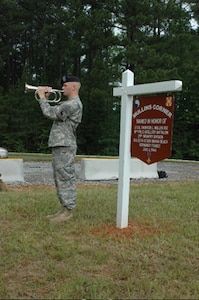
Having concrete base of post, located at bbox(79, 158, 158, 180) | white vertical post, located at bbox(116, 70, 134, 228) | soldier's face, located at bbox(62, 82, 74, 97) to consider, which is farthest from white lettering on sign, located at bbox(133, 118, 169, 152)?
concrete base of post, located at bbox(79, 158, 158, 180)

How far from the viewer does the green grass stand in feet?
10.2

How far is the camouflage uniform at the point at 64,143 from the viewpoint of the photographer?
191 inches

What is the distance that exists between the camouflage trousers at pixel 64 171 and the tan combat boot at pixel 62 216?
146mm

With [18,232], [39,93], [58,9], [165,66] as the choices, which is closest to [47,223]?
[18,232]

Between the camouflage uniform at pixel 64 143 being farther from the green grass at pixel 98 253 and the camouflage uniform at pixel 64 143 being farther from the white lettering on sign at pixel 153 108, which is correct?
the white lettering on sign at pixel 153 108

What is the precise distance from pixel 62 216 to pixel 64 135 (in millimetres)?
974

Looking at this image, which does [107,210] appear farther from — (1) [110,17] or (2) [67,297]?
(1) [110,17]

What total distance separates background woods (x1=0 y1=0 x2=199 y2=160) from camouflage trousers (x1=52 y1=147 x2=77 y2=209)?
64.6ft

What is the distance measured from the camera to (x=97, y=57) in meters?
29.4

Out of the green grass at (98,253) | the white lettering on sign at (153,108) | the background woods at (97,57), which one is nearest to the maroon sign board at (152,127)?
the white lettering on sign at (153,108)

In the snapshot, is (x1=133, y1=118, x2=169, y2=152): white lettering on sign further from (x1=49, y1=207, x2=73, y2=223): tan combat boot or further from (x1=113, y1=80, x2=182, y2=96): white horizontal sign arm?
(x1=49, y1=207, x2=73, y2=223): tan combat boot

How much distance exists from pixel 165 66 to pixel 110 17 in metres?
4.43

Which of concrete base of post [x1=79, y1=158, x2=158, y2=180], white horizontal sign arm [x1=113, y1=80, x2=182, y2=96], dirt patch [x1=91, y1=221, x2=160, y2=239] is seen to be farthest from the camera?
concrete base of post [x1=79, y1=158, x2=158, y2=180]

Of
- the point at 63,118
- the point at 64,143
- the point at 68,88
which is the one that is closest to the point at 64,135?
the point at 64,143
